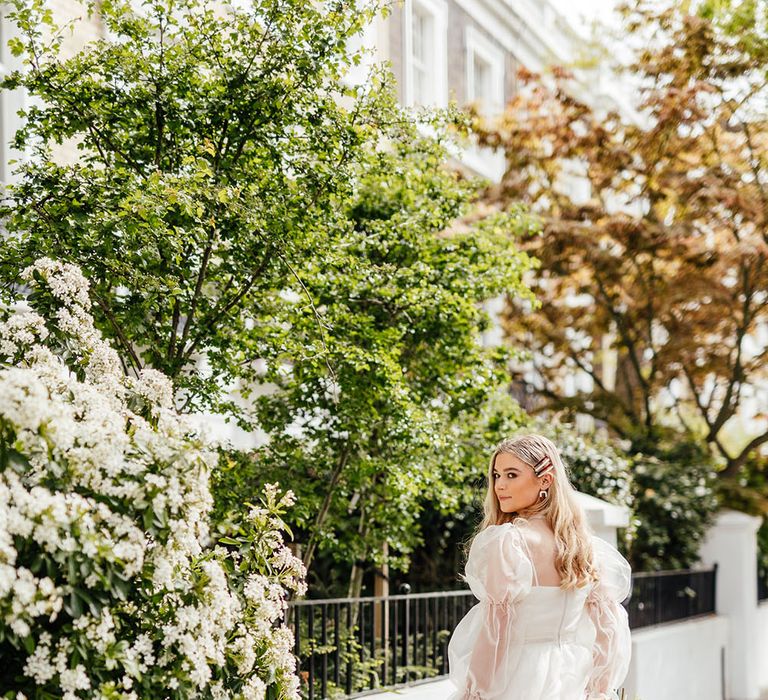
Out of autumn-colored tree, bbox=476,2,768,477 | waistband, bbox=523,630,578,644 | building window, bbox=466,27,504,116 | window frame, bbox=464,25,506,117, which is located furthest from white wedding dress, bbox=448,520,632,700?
building window, bbox=466,27,504,116

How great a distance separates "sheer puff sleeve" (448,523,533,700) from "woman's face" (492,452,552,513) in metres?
0.18

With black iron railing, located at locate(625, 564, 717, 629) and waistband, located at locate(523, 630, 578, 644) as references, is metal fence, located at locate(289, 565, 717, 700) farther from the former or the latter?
black iron railing, located at locate(625, 564, 717, 629)

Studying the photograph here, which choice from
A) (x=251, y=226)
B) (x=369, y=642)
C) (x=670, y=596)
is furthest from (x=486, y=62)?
(x=251, y=226)

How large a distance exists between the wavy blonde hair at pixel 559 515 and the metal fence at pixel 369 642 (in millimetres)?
1681

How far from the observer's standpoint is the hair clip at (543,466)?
15.1 ft

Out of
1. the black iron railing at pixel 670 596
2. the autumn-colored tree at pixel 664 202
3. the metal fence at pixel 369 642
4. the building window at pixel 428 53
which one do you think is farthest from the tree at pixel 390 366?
the building window at pixel 428 53

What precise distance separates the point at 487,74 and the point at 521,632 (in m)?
13.3

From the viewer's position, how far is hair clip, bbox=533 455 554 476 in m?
4.59

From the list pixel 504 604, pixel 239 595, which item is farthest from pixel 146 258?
pixel 504 604

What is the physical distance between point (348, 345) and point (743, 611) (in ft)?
29.4

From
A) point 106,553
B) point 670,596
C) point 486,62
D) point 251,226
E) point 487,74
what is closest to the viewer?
point 106,553

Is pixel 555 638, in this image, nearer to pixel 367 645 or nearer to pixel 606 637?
pixel 606 637

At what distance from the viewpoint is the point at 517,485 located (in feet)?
15.0

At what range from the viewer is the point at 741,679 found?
1329 centimetres
